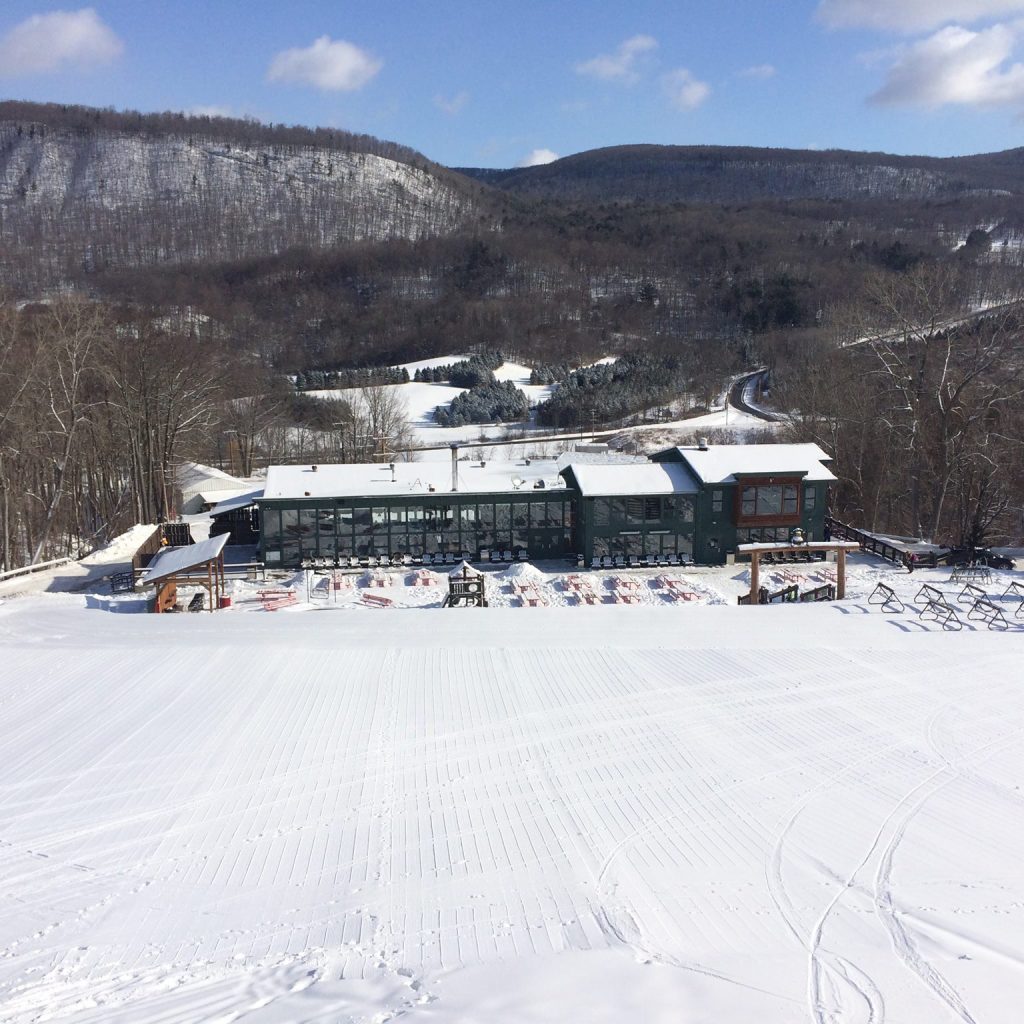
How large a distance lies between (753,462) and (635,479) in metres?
3.52

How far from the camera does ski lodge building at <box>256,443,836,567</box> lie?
74.5 ft

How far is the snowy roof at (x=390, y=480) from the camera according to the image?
2273 cm

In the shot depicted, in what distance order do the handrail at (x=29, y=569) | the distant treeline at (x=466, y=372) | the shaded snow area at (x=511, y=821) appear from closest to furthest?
the shaded snow area at (x=511, y=821) → the handrail at (x=29, y=569) → the distant treeline at (x=466, y=372)

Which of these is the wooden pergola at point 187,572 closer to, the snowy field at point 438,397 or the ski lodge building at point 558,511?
the ski lodge building at point 558,511

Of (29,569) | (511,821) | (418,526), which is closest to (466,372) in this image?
(418,526)

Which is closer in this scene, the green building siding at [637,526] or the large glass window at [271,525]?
the large glass window at [271,525]

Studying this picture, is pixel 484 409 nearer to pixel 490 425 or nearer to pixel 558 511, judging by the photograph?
pixel 490 425

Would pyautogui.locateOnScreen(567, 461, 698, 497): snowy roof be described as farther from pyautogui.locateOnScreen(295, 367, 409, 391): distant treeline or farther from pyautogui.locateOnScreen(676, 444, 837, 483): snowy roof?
pyautogui.locateOnScreen(295, 367, 409, 391): distant treeline

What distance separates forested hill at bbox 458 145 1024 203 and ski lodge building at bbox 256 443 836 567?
14571 cm

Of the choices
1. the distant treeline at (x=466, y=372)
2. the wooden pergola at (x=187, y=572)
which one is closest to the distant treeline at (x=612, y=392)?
the distant treeline at (x=466, y=372)

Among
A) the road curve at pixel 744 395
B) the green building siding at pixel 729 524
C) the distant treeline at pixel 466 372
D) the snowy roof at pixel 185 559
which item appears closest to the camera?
the snowy roof at pixel 185 559

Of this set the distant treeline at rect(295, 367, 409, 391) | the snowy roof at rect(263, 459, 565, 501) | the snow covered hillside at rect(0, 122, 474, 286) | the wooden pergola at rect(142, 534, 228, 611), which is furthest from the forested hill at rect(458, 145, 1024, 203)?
the wooden pergola at rect(142, 534, 228, 611)

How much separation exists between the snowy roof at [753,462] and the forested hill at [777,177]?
144490 mm

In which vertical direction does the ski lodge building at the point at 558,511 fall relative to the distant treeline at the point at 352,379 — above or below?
below
